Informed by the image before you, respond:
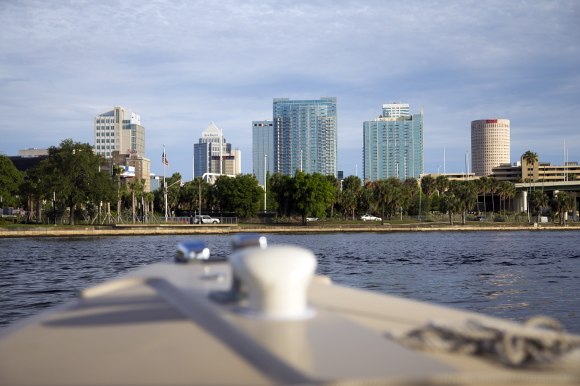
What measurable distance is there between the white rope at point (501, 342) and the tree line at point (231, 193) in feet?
208

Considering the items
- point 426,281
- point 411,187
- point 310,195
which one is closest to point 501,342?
point 426,281

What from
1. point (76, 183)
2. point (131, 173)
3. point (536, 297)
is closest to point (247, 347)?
point (536, 297)

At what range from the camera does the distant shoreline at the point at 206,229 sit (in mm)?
58750

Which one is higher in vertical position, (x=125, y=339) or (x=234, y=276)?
(x=234, y=276)

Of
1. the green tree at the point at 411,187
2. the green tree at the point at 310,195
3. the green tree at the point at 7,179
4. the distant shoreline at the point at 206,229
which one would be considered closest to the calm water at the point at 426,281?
the distant shoreline at the point at 206,229

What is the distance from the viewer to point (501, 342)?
196cm

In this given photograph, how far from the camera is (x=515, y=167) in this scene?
184 metres

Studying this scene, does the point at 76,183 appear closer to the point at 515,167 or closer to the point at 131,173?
the point at 131,173

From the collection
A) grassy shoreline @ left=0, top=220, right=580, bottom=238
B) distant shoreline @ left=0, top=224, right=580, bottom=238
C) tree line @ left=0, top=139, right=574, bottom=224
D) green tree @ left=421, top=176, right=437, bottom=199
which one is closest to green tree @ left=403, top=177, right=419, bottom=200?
tree line @ left=0, top=139, right=574, bottom=224

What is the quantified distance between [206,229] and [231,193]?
28.6 metres

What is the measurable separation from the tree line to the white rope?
208 ft

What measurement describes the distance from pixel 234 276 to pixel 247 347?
1.82 ft

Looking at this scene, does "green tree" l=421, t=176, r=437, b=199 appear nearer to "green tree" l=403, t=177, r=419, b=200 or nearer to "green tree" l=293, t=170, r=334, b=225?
"green tree" l=403, t=177, r=419, b=200

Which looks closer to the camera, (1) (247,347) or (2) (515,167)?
(1) (247,347)
